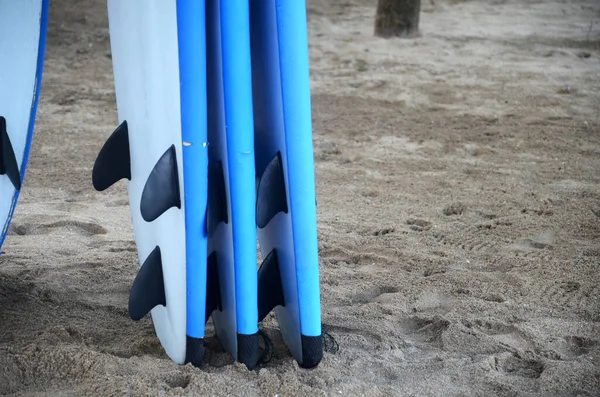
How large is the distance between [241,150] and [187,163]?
0.49 feet

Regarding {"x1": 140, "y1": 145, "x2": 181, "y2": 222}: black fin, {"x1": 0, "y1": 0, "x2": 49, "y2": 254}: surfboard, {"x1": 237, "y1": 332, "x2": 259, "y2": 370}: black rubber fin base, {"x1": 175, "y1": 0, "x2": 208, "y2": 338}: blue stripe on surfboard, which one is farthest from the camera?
{"x1": 0, "y1": 0, "x2": 49, "y2": 254}: surfboard

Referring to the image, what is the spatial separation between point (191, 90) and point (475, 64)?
16.8 feet

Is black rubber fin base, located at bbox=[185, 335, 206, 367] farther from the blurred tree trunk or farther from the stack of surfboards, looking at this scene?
the blurred tree trunk

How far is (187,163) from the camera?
2109 millimetres

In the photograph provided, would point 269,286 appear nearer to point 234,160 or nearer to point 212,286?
point 212,286

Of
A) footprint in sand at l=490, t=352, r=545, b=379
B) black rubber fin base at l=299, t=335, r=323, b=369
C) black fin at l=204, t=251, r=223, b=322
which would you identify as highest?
black fin at l=204, t=251, r=223, b=322

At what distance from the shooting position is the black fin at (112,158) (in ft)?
7.95

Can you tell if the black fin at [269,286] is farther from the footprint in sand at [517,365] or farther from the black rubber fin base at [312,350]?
the footprint in sand at [517,365]

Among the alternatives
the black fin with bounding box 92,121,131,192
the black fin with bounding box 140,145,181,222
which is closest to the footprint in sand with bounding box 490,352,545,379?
the black fin with bounding box 140,145,181,222

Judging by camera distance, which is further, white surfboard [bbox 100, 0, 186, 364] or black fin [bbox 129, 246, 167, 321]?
black fin [bbox 129, 246, 167, 321]

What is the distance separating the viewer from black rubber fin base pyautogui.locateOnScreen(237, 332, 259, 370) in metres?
2.31

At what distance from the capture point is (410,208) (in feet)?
12.8

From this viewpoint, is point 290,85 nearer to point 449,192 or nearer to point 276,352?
point 276,352

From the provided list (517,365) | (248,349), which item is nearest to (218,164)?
(248,349)
